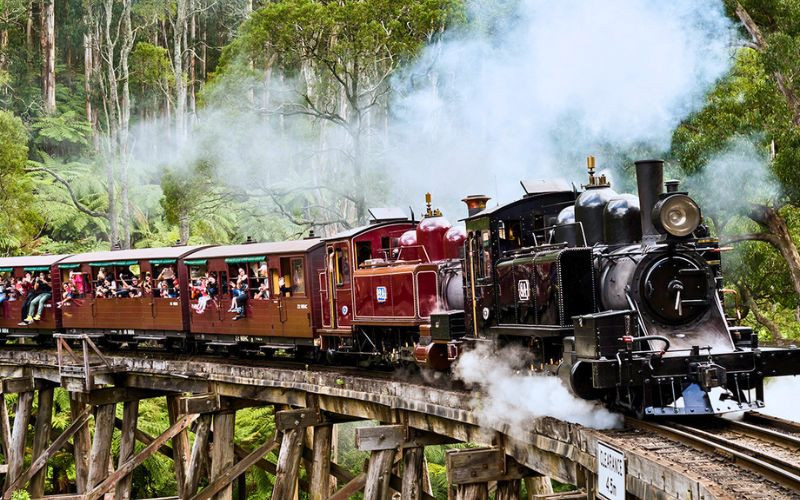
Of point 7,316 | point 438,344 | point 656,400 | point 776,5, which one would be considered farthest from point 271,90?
point 656,400

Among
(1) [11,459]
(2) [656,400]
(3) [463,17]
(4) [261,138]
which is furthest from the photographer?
(4) [261,138]

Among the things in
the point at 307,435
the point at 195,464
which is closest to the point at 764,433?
the point at 195,464

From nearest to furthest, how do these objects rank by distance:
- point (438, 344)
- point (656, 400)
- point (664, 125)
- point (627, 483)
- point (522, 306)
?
point (627, 483) < point (656, 400) < point (522, 306) < point (438, 344) < point (664, 125)

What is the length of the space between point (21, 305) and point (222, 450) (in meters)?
10.9

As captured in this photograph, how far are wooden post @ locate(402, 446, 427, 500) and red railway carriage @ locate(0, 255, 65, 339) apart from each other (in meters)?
13.5

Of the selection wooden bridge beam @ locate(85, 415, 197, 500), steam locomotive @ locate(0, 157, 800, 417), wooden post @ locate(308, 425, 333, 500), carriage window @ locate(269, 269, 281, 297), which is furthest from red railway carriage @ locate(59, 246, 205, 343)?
wooden post @ locate(308, 425, 333, 500)

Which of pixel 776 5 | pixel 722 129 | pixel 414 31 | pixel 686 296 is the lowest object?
pixel 686 296

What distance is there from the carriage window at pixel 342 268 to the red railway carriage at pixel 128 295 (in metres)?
5.08

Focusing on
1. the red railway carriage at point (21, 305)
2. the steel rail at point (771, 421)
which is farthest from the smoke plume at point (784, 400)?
the red railway carriage at point (21, 305)

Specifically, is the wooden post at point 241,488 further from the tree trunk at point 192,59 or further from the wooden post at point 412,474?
the tree trunk at point 192,59

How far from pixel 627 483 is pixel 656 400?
1582mm

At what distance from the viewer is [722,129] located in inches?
687

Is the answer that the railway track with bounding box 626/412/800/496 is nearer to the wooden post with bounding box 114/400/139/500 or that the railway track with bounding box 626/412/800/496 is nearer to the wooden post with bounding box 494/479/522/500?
the wooden post with bounding box 494/479/522/500

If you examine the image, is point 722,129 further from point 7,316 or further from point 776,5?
point 7,316
